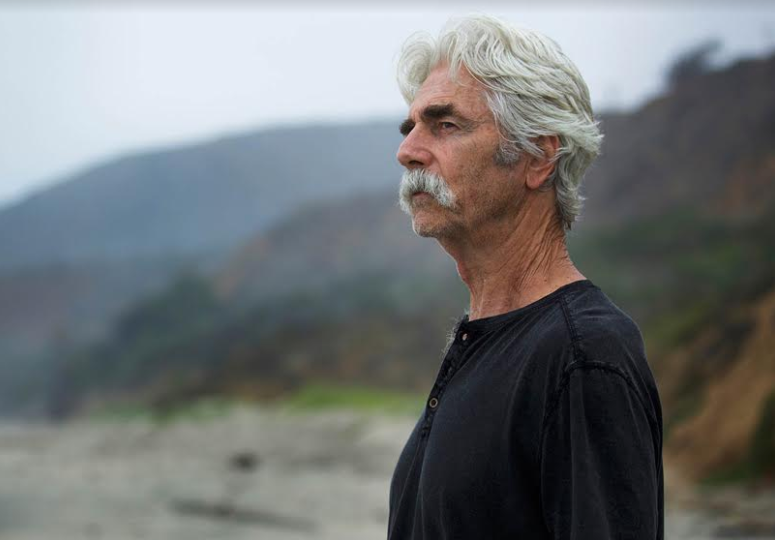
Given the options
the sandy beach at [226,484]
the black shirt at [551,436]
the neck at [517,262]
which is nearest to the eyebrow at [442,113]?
the neck at [517,262]

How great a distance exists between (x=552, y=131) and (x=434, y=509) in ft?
2.66

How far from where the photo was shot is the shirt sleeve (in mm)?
1678

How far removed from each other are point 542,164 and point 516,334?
390 mm

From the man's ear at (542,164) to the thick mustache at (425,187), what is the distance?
0.17m

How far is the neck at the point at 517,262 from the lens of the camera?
209 centimetres

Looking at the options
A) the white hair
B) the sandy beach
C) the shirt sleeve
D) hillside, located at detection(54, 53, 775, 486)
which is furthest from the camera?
hillside, located at detection(54, 53, 775, 486)

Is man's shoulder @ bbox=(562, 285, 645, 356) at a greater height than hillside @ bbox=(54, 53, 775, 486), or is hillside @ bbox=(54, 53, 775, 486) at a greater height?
hillside @ bbox=(54, 53, 775, 486)

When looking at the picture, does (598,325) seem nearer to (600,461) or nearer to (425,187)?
(600,461)

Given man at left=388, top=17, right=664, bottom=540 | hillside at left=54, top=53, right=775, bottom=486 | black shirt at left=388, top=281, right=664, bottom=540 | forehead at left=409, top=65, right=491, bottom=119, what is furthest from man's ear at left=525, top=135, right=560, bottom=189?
hillside at left=54, top=53, right=775, bottom=486

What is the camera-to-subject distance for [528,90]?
203cm

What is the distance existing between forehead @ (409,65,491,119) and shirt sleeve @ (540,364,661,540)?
0.64 m

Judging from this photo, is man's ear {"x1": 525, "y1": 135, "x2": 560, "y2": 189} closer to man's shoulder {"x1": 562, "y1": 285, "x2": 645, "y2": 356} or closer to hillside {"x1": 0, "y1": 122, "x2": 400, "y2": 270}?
man's shoulder {"x1": 562, "y1": 285, "x2": 645, "y2": 356}

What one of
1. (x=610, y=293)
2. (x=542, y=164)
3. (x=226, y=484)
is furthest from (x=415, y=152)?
(x=610, y=293)

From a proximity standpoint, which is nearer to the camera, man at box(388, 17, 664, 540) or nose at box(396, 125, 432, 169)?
man at box(388, 17, 664, 540)
